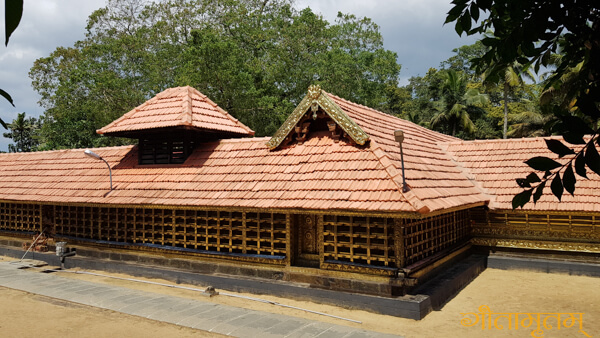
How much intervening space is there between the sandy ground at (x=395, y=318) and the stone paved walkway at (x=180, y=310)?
0.27 meters

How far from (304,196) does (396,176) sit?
6.40ft

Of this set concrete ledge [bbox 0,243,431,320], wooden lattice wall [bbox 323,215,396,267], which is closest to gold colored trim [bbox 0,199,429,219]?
wooden lattice wall [bbox 323,215,396,267]

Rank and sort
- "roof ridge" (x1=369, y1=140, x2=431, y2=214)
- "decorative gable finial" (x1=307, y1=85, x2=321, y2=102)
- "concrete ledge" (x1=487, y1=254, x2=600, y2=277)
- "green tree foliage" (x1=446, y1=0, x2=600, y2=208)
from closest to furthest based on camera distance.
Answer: "green tree foliage" (x1=446, y1=0, x2=600, y2=208) < "roof ridge" (x1=369, y1=140, x2=431, y2=214) < "decorative gable finial" (x1=307, y1=85, x2=321, y2=102) < "concrete ledge" (x1=487, y1=254, x2=600, y2=277)

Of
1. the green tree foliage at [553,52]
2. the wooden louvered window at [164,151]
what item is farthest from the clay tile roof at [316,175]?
the green tree foliage at [553,52]

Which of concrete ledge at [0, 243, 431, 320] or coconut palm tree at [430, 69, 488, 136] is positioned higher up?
coconut palm tree at [430, 69, 488, 136]

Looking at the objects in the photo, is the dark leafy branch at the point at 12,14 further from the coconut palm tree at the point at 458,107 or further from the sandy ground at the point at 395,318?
the coconut palm tree at the point at 458,107

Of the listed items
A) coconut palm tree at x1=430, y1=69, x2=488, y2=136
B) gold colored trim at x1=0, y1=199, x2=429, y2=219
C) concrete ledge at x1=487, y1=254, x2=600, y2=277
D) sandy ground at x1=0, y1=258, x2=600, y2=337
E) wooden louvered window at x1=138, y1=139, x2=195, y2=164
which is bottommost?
sandy ground at x1=0, y1=258, x2=600, y2=337

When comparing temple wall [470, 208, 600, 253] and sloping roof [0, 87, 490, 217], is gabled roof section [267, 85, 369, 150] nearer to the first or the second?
sloping roof [0, 87, 490, 217]

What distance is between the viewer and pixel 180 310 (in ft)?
28.5

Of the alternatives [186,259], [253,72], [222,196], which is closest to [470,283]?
[222,196]

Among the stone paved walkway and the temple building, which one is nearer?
the stone paved walkway

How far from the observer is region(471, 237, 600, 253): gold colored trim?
37.2ft

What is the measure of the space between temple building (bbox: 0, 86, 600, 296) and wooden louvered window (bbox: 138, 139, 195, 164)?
3 centimetres

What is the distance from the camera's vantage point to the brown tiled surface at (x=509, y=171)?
1122cm
